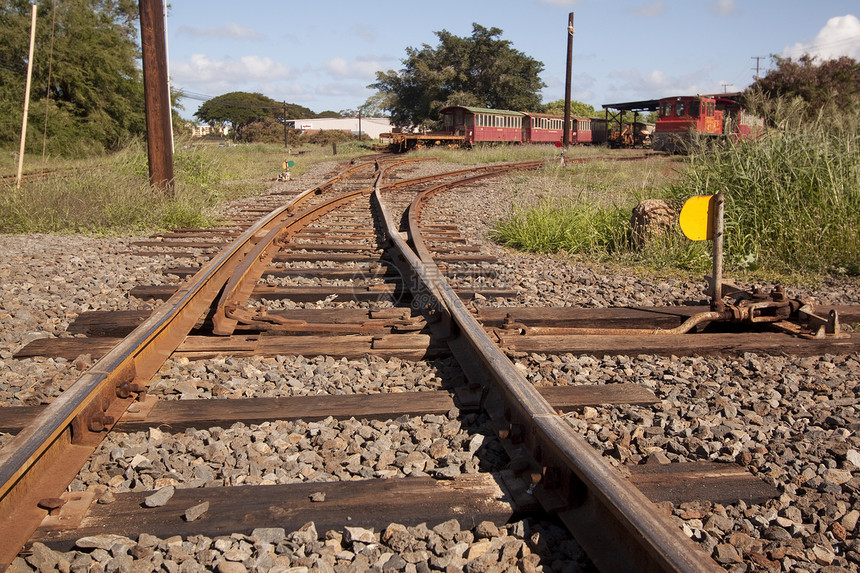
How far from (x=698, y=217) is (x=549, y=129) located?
38.1m

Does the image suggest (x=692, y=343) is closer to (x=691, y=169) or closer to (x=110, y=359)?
(x=110, y=359)

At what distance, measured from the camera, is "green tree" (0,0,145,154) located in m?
28.7

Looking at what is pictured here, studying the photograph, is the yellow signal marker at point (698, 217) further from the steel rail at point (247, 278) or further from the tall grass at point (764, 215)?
the steel rail at point (247, 278)

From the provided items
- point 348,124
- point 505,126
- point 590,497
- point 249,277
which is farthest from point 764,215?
point 348,124

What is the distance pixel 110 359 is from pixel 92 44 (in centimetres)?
3391

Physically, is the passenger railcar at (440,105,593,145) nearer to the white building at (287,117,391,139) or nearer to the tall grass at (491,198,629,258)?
the tall grass at (491,198,629,258)

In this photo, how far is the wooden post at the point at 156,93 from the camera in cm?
799

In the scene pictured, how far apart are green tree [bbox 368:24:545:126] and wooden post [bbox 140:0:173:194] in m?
42.2

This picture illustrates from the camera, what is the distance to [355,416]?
243cm

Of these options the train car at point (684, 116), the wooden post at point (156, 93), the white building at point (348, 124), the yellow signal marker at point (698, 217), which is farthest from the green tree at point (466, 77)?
the yellow signal marker at point (698, 217)

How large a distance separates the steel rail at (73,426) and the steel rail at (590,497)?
4.35ft

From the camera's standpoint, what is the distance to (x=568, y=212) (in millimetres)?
6766

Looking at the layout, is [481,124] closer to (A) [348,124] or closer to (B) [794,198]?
(B) [794,198]

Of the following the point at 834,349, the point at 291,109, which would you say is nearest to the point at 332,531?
the point at 834,349
